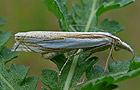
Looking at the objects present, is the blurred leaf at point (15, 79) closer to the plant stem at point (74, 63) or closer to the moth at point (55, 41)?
the plant stem at point (74, 63)

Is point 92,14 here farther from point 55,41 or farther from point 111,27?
point 55,41

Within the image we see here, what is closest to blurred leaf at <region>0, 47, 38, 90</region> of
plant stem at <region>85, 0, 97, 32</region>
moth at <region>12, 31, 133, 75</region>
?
moth at <region>12, 31, 133, 75</region>

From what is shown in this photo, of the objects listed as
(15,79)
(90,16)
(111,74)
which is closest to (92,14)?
(90,16)

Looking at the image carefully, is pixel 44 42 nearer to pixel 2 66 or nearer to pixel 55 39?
pixel 55 39

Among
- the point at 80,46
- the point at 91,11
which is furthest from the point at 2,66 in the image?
the point at 91,11

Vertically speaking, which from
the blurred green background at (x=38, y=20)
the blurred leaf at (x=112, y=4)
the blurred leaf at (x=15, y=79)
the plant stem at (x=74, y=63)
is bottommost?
the blurred leaf at (x=15, y=79)

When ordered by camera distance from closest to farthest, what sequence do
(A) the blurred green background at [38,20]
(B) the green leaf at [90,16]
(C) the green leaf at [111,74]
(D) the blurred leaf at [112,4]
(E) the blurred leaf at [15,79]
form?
(C) the green leaf at [111,74] → (E) the blurred leaf at [15,79] → (D) the blurred leaf at [112,4] → (B) the green leaf at [90,16] → (A) the blurred green background at [38,20]

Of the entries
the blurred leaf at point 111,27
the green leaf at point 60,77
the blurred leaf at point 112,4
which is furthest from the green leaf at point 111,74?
the blurred leaf at point 112,4

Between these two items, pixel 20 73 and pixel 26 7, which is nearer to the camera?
pixel 20 73
